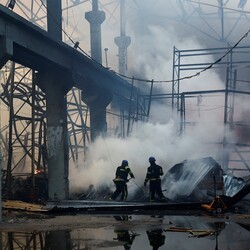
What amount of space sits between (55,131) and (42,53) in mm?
3957

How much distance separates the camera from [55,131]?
20781 mm

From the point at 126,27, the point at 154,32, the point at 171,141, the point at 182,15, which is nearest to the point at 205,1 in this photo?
the point at 182,15

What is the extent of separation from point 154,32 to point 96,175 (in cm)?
2101

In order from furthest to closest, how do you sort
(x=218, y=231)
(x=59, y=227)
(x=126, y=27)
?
(x=126, y=27), (x=59, y=227), (x=218, y=231)

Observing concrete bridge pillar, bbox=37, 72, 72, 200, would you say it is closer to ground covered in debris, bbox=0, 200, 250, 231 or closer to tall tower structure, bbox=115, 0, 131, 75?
ground covered in debris, bbox=0, 200, 250, 231

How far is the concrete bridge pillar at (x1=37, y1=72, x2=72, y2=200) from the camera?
811 inches

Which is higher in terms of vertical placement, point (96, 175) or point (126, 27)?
point (126, 27)

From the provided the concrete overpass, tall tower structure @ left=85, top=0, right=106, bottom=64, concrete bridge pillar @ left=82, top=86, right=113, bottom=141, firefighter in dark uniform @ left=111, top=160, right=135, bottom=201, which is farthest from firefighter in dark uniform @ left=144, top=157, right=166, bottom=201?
tall tower structure @ left=85, top=0, right=106, bottom=64

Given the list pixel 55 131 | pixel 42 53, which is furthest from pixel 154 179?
pixel 42 53

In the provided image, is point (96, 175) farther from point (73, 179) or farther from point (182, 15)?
point (182, 15)

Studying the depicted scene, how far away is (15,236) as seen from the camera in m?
10.5

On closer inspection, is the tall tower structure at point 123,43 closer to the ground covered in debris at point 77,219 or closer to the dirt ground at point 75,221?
the ground covered in debris at point 77,219

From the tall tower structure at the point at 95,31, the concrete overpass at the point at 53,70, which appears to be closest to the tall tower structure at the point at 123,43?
the tall tower structure at the point at 95,31

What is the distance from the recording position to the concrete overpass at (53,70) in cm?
1664
